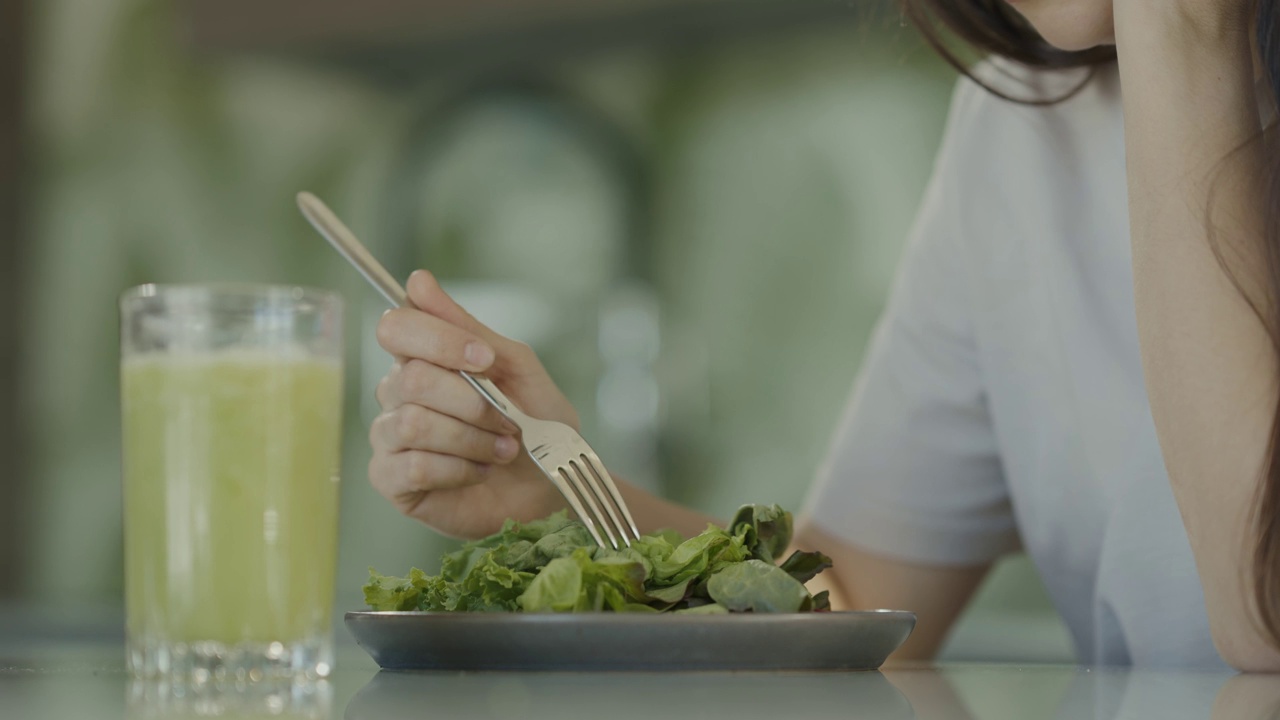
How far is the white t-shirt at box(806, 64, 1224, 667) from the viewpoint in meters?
1.28

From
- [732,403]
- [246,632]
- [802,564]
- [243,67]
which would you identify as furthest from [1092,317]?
[243,67]

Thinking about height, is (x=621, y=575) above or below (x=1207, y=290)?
below

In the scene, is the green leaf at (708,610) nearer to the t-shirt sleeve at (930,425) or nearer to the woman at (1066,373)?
the woman at (1066,373)

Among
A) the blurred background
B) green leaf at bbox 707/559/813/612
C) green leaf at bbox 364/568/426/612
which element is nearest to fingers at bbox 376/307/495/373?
green leaf at bbox 364/568/426/612

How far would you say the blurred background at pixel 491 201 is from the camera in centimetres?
405

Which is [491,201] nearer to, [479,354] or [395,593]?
[479,354]

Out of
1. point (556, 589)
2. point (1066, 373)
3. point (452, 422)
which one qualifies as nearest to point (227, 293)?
point (556, 589)

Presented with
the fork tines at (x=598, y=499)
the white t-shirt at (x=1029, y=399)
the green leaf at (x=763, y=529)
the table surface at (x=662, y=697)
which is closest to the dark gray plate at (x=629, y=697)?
the table surface at (x=662, y=697)

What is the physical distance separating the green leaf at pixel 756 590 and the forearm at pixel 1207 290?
0.40 metres

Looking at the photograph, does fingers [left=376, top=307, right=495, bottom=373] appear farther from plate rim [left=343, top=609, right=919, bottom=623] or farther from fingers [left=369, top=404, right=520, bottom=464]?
plate rim [left=343, top=609, right=919, bottom=623]

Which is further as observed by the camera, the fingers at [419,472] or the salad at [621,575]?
the fingers at [419,472]

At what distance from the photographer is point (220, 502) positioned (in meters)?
0.62

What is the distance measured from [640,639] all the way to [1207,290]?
0.53 meters

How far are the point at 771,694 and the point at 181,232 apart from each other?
419 cm
